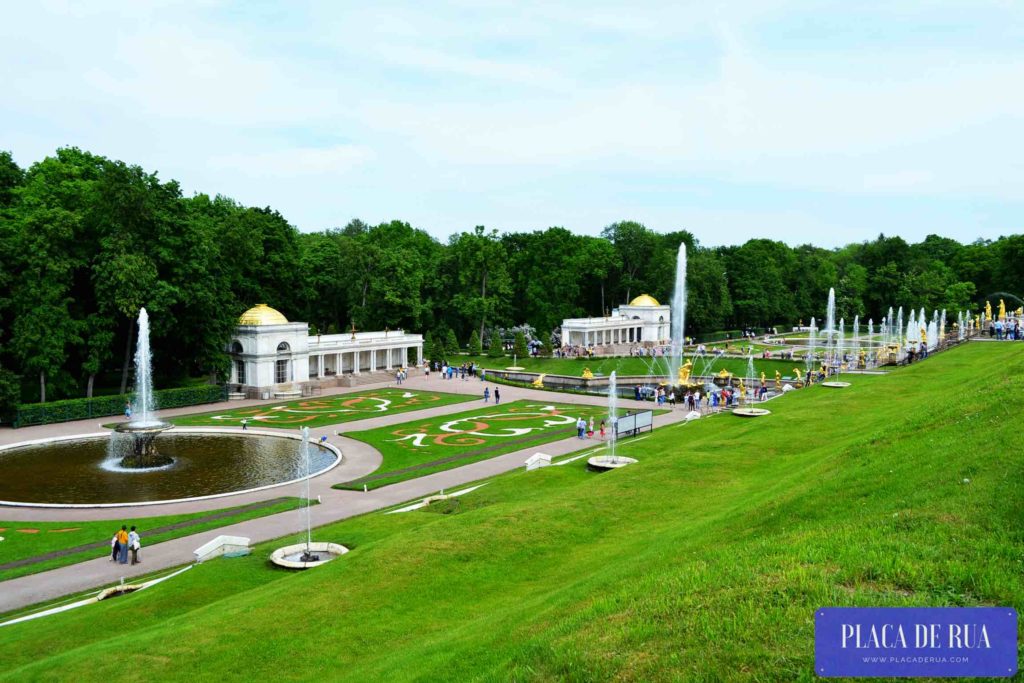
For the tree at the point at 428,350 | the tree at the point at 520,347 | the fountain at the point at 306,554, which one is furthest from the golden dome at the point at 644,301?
the fountain at the point at 306,554

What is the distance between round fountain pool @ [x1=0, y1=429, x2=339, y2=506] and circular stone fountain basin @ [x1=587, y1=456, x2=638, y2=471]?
537 inches

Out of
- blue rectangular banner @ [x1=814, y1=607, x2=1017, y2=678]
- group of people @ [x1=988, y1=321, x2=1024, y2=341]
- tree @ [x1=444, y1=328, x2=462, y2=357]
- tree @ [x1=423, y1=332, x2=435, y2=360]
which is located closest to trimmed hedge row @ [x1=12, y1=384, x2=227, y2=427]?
tree @ [x1=423, y1=332, x2=435, y2=360]

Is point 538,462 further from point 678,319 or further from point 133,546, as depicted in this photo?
point 678,319

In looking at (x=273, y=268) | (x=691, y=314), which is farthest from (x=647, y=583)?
(x=691, y=314)

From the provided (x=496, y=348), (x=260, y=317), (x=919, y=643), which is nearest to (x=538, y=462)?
(x=919, y=643)

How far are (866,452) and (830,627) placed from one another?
11614mm

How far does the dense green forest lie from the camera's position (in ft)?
166

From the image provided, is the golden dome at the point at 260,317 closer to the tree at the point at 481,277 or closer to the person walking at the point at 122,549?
the tree at the point at 481,277

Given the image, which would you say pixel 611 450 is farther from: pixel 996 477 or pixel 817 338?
pixel 817 338

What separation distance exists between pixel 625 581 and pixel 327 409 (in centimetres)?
4582

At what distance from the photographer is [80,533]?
2752cm

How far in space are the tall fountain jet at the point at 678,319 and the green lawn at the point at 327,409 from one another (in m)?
20.5

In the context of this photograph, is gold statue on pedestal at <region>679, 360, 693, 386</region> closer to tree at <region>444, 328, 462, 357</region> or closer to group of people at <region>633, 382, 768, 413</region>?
group of people at <region>633, 382, 768, 413</region>

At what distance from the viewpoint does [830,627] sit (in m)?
7.87
